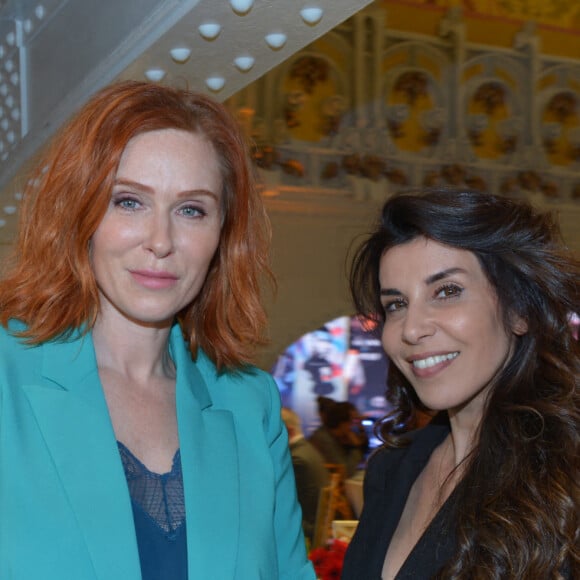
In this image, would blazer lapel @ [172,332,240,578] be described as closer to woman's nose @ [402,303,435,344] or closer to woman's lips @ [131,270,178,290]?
woman's lips @ [131,270,178,290]

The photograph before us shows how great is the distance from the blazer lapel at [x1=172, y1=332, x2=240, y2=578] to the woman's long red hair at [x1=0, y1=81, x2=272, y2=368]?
0.26 metres

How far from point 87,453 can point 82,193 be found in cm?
47

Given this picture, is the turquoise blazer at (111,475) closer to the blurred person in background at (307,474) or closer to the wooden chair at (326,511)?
the wooden chair at (326,511)

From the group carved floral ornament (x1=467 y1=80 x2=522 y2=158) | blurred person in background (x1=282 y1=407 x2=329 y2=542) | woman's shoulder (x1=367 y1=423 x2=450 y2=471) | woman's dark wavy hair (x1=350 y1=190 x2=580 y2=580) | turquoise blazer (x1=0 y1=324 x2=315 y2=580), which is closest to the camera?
turquoise blazer (x1=0 y1=324 x2=315 y2=580)

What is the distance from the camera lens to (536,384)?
2129 mm

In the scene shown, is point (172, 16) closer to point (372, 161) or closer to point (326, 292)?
point (372, 161)

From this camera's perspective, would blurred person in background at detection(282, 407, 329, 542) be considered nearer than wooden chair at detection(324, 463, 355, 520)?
No

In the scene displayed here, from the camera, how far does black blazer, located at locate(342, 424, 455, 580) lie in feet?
6.97

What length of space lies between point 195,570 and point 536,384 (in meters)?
0.83

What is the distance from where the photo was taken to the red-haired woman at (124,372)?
172 centimetres

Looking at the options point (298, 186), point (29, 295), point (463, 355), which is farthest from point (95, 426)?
point (298, 186)

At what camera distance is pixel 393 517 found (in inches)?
93.0

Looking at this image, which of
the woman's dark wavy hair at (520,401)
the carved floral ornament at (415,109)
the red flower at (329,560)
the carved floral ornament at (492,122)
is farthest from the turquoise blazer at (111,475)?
the carved floral ornament at (492,122)

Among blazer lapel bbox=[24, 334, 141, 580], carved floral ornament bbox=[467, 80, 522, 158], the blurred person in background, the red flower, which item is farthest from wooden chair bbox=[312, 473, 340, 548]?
carved floral ornament bbox=[467, 80, 522, 158]
